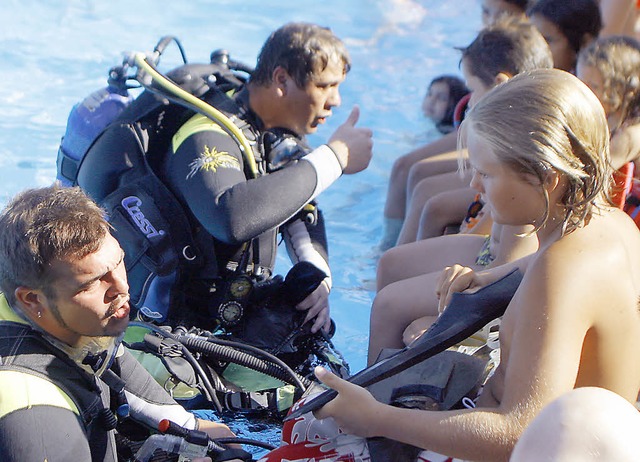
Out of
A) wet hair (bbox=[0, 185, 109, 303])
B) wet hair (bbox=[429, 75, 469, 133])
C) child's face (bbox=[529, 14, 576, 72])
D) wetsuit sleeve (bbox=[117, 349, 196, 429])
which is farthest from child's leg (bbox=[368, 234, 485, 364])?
wet hair (bbox=[429, 75, 469, 133])

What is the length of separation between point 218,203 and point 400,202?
2031 millimetres

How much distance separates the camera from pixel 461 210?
3.80 m

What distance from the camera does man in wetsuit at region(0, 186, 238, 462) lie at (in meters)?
1.70

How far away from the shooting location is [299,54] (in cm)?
321

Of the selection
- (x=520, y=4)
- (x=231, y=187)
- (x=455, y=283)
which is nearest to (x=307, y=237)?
(x=231, y=187)

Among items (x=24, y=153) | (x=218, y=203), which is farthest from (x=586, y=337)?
(x=24, y=153)

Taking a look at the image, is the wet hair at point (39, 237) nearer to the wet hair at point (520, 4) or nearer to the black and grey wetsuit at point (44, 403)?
the black and grey wetsuit at point (44, 403)

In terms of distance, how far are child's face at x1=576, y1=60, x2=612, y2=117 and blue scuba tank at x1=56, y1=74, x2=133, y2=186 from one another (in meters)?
1.74

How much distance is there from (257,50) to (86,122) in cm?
484

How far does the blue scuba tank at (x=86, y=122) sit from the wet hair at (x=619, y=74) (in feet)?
5.88

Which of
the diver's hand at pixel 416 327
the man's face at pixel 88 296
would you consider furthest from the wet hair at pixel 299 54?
the man's face at pixel 88 296

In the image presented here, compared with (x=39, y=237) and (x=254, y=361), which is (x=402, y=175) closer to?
(x=254, y=361)

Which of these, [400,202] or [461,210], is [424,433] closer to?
[461,210]

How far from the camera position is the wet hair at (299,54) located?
3205mm
